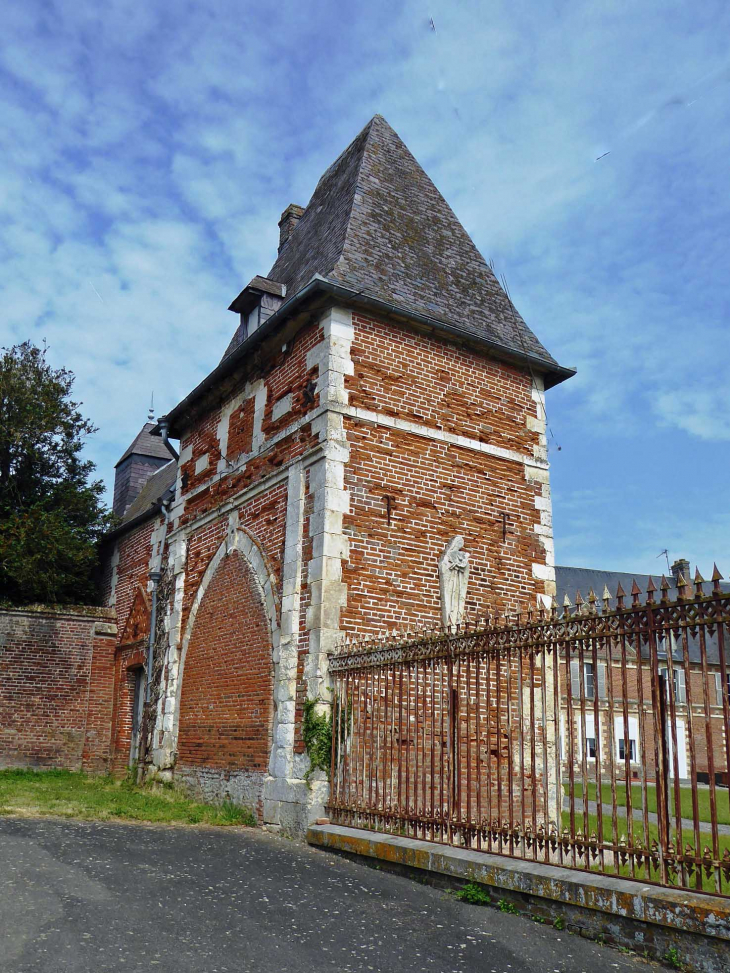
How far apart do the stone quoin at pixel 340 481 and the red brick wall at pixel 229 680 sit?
3 centimetres

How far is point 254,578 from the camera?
10.8 meters

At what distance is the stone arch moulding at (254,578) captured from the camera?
33.2 feet

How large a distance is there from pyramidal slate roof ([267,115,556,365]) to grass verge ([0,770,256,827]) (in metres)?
6.52

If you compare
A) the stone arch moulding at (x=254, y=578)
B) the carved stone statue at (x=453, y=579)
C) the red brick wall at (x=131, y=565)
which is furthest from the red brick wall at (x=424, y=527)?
the red brick wall at (x=131, y=565)

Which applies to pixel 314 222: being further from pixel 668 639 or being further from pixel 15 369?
pixel 668 639

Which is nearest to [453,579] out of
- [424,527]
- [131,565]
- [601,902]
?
[424,527]

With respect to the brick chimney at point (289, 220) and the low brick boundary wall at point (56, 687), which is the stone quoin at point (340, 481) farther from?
the low brick boundary wall at point (56, 687)

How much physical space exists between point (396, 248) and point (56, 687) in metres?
10.5

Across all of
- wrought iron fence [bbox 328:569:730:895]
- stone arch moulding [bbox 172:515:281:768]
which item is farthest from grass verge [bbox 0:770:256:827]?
wrought iron fence [bbox 328:569:730:895]

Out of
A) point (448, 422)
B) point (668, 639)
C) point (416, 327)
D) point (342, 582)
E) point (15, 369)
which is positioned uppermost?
point (15, 369)

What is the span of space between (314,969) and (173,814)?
19.2 feet

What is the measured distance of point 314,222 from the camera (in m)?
14.0

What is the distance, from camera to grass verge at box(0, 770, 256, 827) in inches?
379

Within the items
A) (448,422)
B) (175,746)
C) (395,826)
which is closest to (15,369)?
(175,746)
